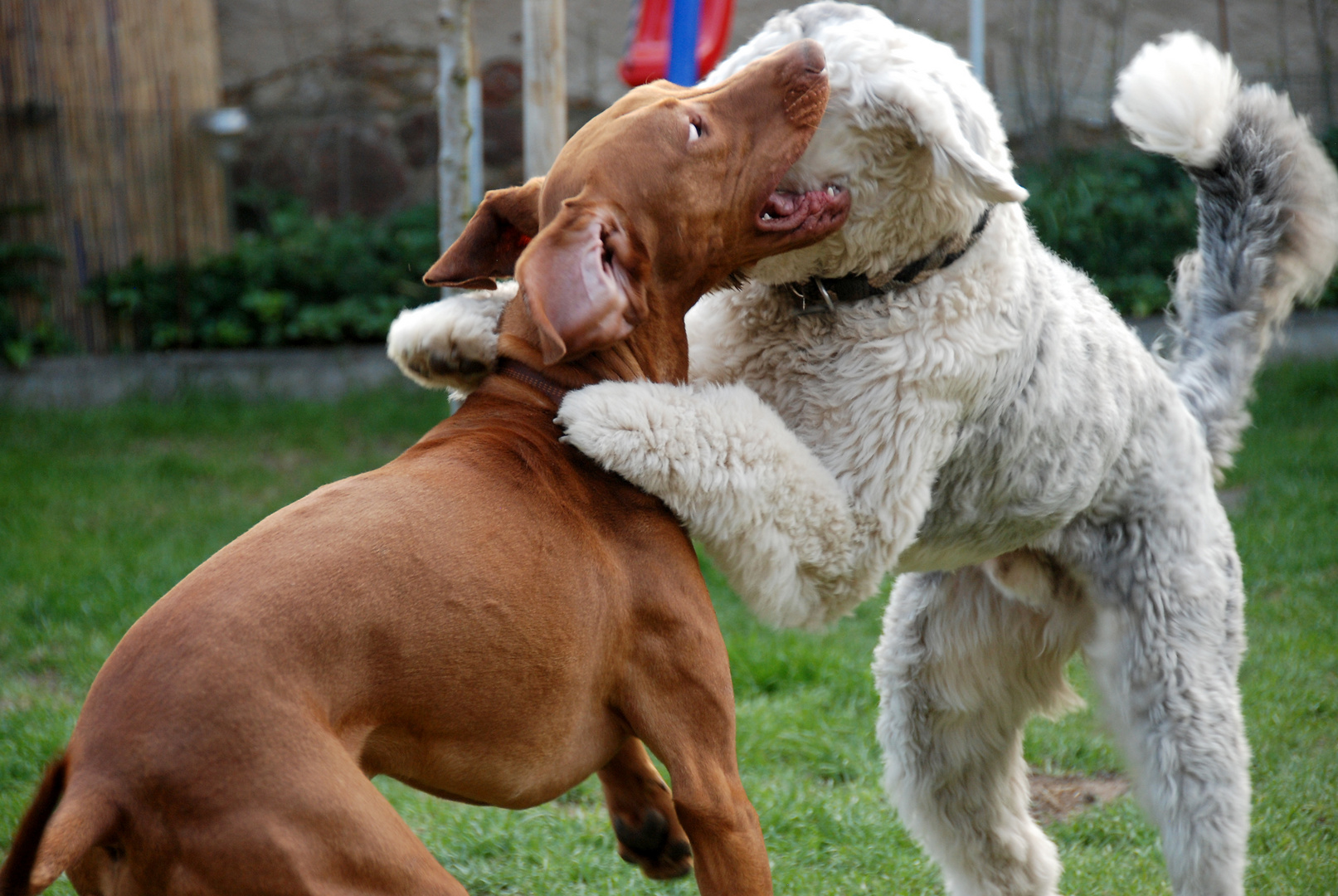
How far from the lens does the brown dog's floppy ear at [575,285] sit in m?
2.08

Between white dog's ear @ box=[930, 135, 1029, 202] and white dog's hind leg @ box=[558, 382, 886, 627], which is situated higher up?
white dog's ear @ box=[930, 135, 1029, 202]

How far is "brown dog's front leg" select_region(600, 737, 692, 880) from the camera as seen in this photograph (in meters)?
2.63

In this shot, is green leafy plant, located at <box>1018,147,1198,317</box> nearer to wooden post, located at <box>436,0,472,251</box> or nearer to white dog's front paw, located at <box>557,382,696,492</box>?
wooden post, located at <box>436,0,472,251</box>

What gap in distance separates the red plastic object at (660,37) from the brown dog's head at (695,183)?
2634 mm

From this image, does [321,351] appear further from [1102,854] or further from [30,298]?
[1102,854]

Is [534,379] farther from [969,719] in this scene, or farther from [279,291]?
[279,291]

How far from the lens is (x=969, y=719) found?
317 cm

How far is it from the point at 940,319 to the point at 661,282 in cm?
57

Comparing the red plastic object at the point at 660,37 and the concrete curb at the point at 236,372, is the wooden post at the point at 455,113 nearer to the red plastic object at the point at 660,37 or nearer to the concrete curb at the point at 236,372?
the red plastic object at the point at 660,37

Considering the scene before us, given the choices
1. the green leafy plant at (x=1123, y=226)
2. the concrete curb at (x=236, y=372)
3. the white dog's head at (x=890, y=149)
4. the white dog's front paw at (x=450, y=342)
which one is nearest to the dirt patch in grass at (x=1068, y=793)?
the white dog's head at (x=890, y=149)

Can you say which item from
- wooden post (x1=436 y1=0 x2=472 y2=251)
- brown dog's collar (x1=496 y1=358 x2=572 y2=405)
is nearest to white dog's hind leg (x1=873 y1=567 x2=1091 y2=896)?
brown dog's collar (x1=496 y1=358 x2=572 y2=405)

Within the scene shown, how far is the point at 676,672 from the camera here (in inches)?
89.5

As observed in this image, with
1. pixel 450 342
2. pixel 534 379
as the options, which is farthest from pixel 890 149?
pixel 450 342

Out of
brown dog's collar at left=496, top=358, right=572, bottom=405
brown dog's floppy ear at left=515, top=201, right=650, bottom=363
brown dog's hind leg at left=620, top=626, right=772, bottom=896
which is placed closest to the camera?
brown dog's floppy ear at left=515, top=201, right=650, bottom=363
